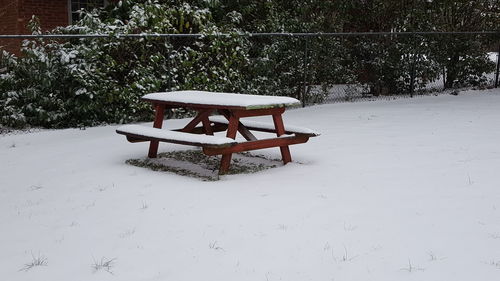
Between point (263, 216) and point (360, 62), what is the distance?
29.6 feet

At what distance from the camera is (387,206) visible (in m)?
4.63

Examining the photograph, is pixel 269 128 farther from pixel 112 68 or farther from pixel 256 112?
pixel 112 68

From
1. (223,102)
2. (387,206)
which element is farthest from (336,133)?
(387,206)

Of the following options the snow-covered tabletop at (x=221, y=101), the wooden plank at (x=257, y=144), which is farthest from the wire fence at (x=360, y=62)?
the wooden plank at (x=257, y=144)

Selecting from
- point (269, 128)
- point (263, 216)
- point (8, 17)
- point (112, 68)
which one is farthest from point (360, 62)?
point (263, 216)

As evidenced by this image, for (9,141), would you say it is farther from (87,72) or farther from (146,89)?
(146,89)

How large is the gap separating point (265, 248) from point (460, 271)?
1.19 metres

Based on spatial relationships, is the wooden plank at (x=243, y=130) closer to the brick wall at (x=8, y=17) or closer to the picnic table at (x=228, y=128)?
the picnic table at (x=228, y=128)

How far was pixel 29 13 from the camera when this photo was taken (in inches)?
531

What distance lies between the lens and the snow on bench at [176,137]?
17.6 feet

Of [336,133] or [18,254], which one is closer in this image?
[18,254]

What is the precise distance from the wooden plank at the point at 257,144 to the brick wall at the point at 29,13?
9243 millimetres

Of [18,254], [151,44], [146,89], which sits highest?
[151,44]

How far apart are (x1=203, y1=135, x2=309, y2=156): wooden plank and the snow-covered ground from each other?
27cm
